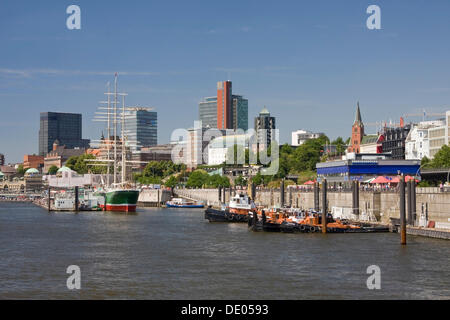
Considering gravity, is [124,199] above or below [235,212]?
above

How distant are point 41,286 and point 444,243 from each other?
36706mm

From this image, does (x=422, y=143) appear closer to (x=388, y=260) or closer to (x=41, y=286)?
(x=388, y=260)

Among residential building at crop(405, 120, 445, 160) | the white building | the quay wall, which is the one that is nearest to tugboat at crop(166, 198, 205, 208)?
residential building at crop(405, 120, 445, 160)

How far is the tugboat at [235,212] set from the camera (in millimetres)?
105662

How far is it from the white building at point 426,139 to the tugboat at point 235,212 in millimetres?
69539

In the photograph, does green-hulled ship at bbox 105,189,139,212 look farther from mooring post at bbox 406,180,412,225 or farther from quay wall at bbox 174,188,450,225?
mooring post at bbox 406,180,412,225

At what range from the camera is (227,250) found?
210ft

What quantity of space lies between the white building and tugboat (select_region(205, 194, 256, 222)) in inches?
2738

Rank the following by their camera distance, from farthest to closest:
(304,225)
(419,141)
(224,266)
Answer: (419,141)
(304,225)
(224,266)

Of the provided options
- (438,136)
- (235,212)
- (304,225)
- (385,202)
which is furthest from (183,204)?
(304,225)

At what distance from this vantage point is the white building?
544ft

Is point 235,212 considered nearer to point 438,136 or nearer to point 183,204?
point 438,136

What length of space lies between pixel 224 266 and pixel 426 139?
133553 millimetres

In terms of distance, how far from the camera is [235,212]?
351 ft
